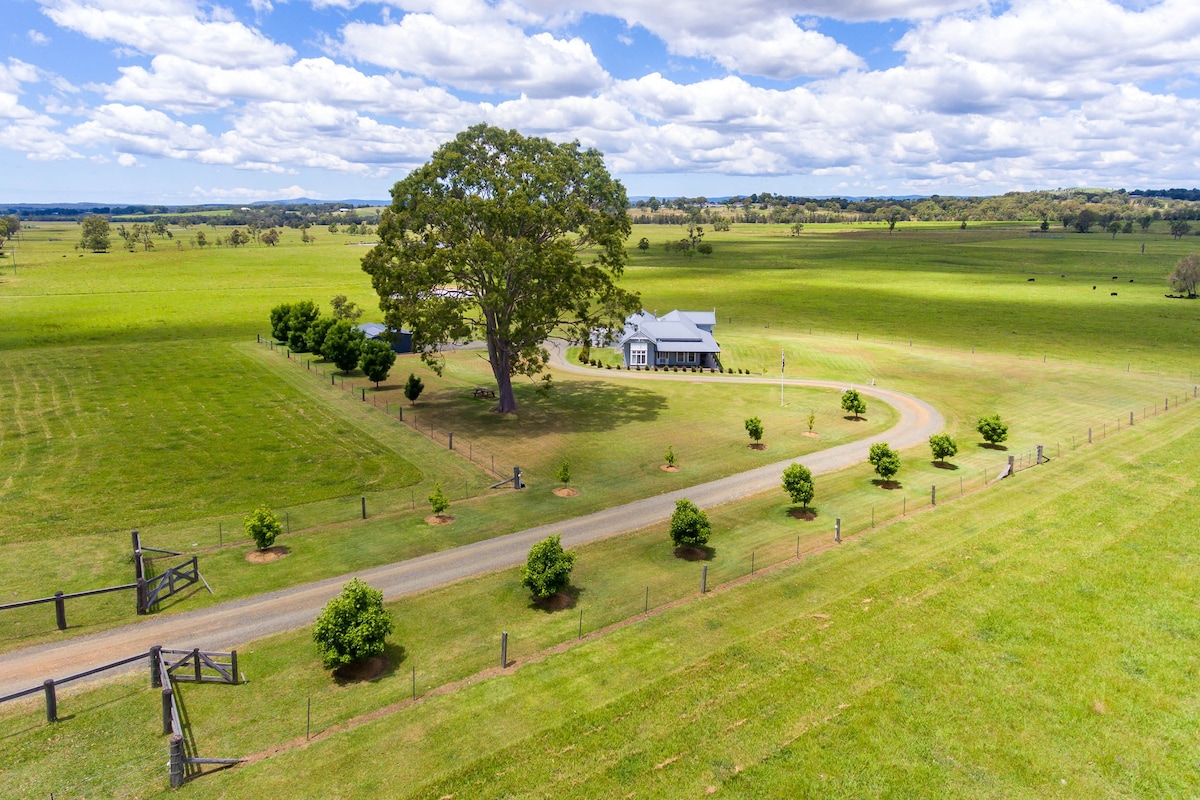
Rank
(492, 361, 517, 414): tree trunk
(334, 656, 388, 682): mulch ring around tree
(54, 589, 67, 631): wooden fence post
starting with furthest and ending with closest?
1. (492, 361, 517, 414): tree trunk
2. (54, 589, 67, 631): wooden fence post
3. (334, 656, 388, 682): mulch ring around tree

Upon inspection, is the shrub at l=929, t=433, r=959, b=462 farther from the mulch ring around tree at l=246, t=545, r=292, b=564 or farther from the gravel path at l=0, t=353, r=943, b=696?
the mulch ring around tree at l=246, t=545, r=292, b=564

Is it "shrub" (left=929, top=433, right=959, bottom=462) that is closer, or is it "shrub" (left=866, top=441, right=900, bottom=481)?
"shrub" (left=866, top=441, right=900, bottom=481)

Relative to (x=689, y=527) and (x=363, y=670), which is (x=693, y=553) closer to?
(x=689, y=527)

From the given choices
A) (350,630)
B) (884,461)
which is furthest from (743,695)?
(884,461)

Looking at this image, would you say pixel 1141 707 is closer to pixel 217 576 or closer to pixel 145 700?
pixel 145 700

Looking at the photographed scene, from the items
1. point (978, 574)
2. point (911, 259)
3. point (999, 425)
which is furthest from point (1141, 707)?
point (911, 259)

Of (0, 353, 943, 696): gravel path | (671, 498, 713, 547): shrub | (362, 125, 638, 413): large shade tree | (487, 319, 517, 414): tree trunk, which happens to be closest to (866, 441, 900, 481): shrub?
(0, 353, 943, 696): gravel path
